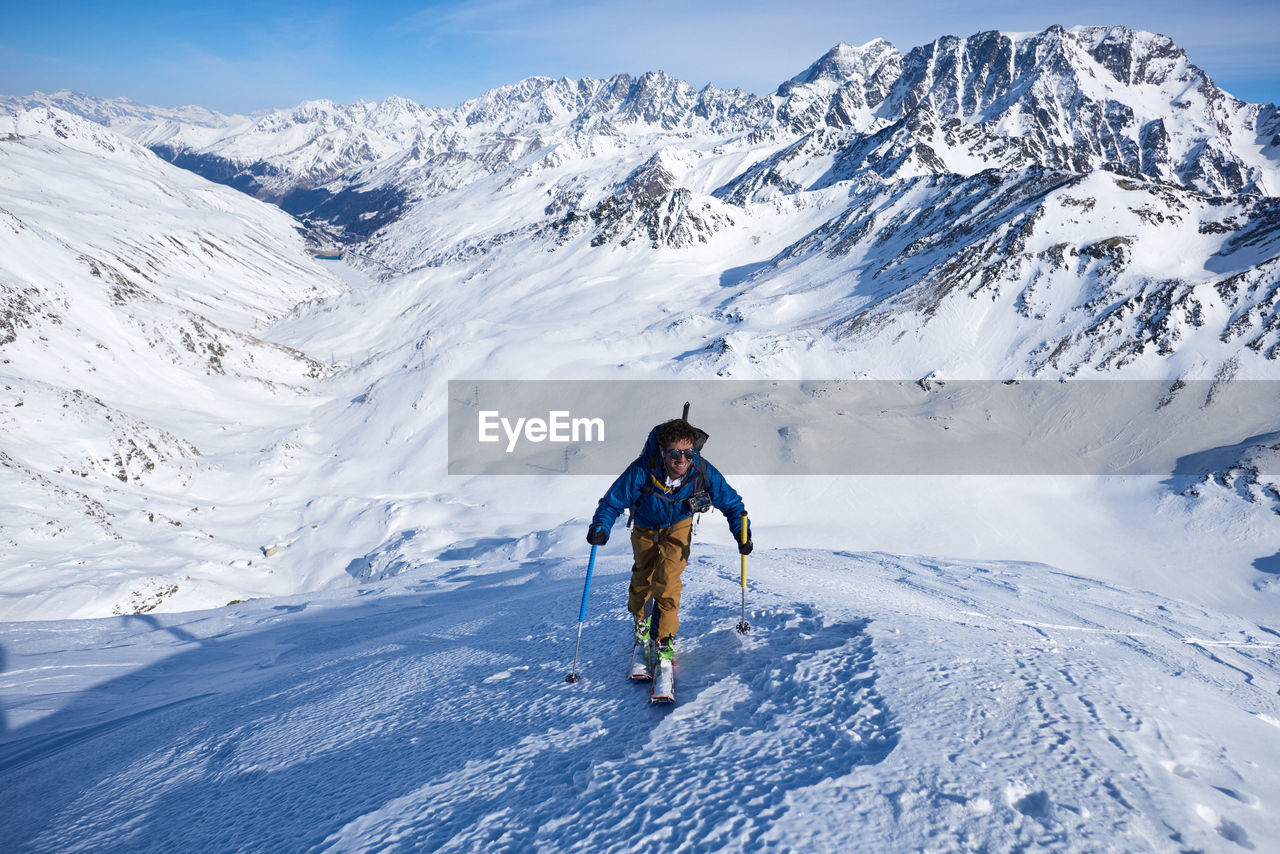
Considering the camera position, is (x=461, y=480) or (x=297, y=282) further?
(x=297, y=282)

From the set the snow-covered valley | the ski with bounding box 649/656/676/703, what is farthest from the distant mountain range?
the ski with bounding box 649/656/676/703

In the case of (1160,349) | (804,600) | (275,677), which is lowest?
(275,677)

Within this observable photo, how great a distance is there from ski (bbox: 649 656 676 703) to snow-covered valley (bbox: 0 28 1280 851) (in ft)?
0.48

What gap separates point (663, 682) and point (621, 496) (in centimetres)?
160

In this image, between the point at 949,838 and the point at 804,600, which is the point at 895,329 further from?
the point at 949,838

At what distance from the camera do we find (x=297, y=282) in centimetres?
15850

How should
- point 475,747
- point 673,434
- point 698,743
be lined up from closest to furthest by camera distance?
point 698,743
point 475,747
point 673,434

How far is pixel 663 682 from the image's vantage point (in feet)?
15.8

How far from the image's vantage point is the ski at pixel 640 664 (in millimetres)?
5133

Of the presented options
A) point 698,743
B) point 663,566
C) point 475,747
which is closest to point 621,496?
point 663,566

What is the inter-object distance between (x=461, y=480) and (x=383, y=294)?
75.5 meters

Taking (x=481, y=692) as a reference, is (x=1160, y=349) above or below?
above

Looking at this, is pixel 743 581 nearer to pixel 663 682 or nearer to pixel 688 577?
pixel 663 682

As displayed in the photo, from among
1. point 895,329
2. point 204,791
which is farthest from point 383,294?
point 204,791
